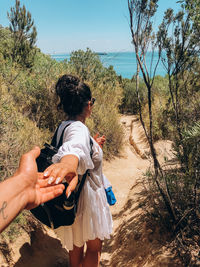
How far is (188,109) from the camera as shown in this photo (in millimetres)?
3871

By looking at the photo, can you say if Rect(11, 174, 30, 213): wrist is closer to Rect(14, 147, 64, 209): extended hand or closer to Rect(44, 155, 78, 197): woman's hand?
Rect(14, 147, 64, 209): extended hand

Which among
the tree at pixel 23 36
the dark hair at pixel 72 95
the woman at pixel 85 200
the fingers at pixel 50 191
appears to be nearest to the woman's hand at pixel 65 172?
the fingers at pixel 50 191

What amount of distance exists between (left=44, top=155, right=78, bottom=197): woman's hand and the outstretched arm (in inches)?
1.1

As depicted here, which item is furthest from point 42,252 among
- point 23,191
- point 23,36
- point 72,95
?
point 23,36

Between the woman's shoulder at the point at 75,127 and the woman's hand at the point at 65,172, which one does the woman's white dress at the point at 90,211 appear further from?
the woman's hand at the point at 65,172

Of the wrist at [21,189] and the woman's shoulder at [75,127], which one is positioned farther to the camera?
the woman's shoulder at [75,127]

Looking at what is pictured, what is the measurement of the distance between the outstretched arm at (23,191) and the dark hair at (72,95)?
81cm

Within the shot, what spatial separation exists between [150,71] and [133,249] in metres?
2.37

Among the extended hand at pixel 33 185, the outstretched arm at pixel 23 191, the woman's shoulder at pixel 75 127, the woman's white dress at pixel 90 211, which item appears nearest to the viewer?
the outstretched arm at pixel 23 191

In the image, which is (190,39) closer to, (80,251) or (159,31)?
(159,31)

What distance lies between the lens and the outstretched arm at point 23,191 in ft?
1.90

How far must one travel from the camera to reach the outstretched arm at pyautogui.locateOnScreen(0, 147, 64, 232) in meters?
0.58

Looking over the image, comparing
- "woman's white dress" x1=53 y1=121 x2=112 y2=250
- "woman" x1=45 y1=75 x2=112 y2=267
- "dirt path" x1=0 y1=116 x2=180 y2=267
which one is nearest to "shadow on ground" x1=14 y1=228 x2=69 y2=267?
"dirt path" x1=0 y1=116 x2=180 y2=267

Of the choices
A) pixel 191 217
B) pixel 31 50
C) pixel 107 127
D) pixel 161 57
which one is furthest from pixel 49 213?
pixel 31 50
